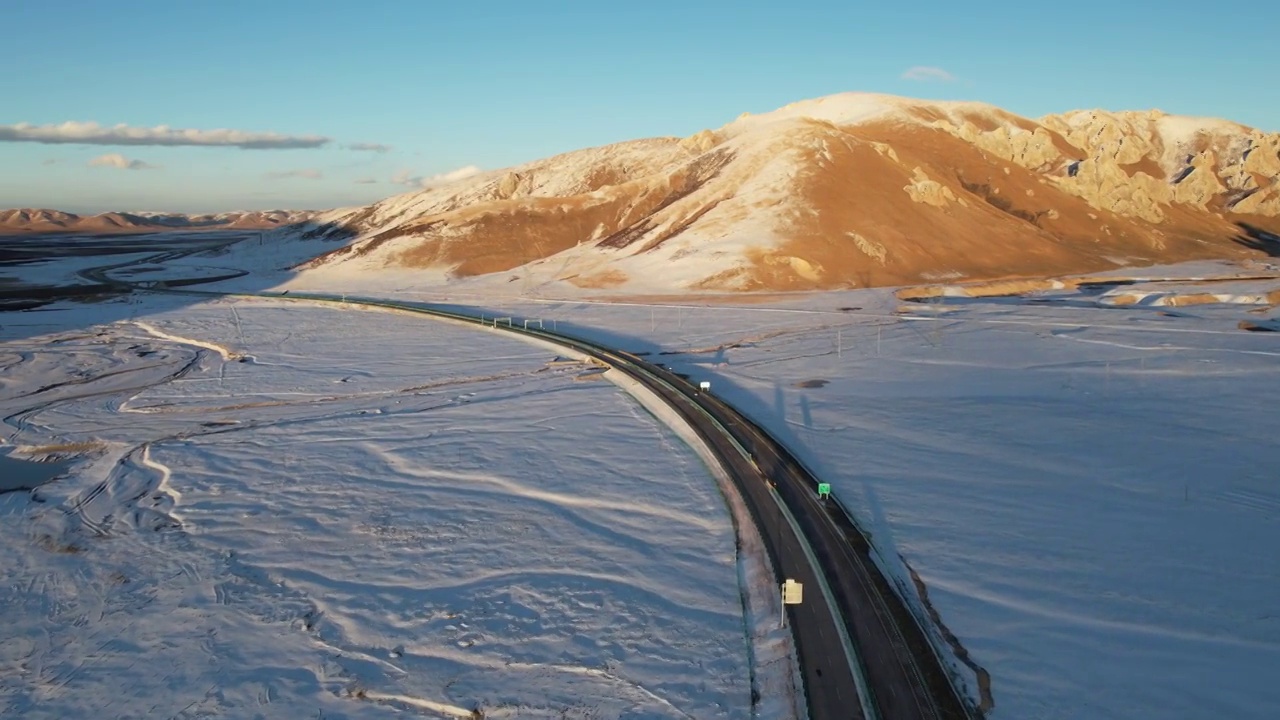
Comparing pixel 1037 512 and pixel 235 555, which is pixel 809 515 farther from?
pixel 235 555

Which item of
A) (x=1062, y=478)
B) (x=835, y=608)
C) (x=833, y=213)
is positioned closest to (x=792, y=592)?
(x=835, y=608)

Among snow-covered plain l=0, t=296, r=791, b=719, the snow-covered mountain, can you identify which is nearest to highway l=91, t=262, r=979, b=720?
snow-covered plain l=0, t=296, r=791, b=719

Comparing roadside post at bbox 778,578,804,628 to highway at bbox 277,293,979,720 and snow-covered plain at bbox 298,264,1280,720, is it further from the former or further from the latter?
snow-covered plain at bbox 298,264,1280,720

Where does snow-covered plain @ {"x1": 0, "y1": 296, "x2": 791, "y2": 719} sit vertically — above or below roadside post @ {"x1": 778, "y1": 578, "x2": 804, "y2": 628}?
below

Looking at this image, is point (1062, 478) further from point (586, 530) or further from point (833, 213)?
point (833, 213)

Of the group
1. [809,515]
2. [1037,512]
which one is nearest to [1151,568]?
[1037,512]

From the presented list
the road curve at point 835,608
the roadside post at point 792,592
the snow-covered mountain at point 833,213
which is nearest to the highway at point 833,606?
the road curve at point 835,608

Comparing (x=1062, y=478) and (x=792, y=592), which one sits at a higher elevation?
(x=1062, y=478)
